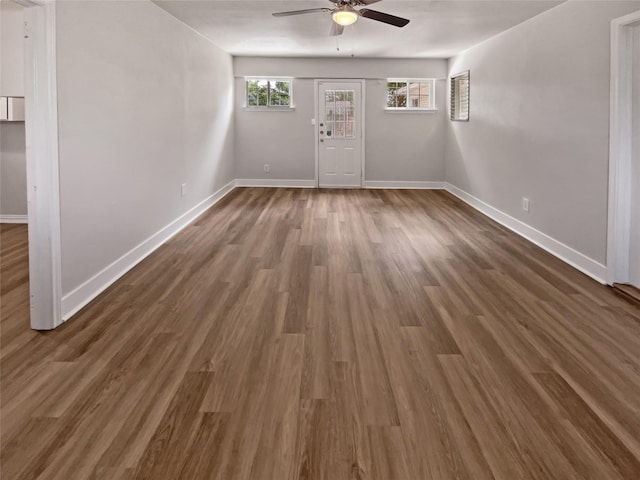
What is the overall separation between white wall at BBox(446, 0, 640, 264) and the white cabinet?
5.31 metres

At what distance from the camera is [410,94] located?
9750 mm

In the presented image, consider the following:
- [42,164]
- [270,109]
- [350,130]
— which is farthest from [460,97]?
[42,164]

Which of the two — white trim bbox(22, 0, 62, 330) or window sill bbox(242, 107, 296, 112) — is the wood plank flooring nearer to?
white trim bbox(22, 0, 62, 330)

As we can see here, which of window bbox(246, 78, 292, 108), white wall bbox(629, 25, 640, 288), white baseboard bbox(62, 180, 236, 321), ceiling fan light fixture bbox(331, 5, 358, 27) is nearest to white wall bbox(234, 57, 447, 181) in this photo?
window bbox(246, 78, 292, 108)

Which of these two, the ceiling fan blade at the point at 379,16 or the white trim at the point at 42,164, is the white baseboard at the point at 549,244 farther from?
the white trim at the point at 42,164

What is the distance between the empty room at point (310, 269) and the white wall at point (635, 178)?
0.02 m

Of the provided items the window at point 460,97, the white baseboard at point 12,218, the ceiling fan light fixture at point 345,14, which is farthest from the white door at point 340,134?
the ceiling fan light fixture at point 345,14

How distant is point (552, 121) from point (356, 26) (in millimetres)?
2490

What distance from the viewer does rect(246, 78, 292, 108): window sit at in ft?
32.0

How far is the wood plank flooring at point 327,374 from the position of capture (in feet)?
6.35

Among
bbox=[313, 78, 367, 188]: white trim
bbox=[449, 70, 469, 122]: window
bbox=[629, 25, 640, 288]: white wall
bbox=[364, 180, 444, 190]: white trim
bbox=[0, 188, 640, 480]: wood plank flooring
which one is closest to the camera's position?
bbox=[0, 188, 640, 480]: wood plank flooring

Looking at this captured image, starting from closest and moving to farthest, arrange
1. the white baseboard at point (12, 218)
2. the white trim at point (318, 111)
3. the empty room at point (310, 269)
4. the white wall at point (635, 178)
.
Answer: the empty room at point (310, 269) < the white wall at point (635, 178) < the white baseboard at point (12, 218) < the white trim at point (318, 111)

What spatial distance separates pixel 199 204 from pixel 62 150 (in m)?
3.78

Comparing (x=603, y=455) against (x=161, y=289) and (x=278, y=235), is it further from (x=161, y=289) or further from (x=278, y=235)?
(x=278, y=235)
